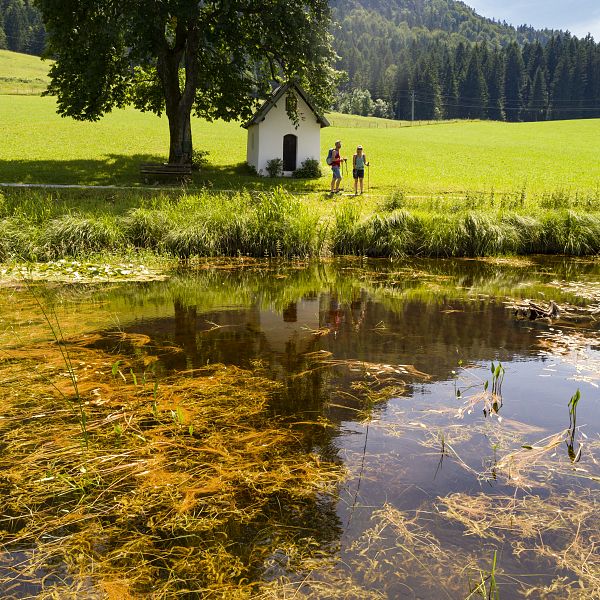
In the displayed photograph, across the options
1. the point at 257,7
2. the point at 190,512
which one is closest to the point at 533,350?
the point at 190,512

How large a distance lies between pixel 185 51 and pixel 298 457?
2450cm

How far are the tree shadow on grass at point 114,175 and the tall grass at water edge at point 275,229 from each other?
298 inches

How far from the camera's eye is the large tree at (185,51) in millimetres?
22219

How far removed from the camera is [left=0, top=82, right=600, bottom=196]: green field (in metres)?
26.0

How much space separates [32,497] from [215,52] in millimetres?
26594

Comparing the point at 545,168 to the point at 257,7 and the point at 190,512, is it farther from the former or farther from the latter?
the point at 190,512

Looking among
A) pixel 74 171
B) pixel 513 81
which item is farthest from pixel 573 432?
pixel 513 81

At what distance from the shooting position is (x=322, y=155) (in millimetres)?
37125

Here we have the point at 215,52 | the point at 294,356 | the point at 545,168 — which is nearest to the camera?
the point at 294,356

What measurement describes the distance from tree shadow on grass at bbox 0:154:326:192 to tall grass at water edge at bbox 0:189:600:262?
24.8 feet

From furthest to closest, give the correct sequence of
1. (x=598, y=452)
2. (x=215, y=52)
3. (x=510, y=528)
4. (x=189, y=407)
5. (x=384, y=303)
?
1. (x=215, y=52)
2. (x=384, y=303)
3. (x=189, y=407)
4. (x=598, y=452)
5. (x=510, y=528)

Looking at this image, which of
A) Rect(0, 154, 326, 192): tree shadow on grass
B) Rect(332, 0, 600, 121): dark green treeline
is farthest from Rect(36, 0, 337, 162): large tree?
Rect(332, 0, 600, 121): dark green treeline

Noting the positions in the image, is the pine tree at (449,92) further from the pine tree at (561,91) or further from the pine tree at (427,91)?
the pine tree at (561,91)

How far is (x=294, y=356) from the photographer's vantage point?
7.29 metres
